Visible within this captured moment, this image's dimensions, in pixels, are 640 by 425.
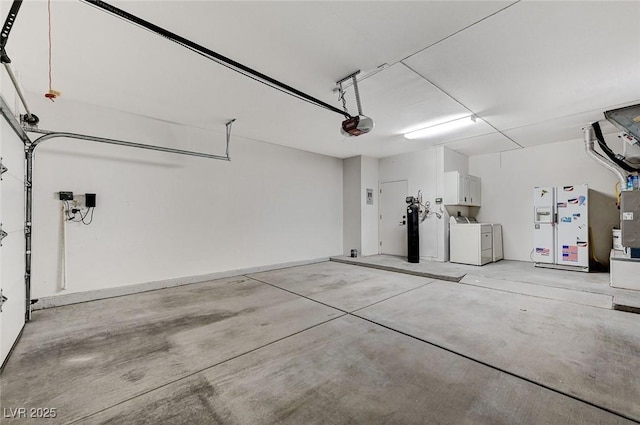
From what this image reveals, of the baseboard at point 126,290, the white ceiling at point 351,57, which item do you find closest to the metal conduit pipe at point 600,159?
Result: the white ceiling at point 351,57

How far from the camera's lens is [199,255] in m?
4.76

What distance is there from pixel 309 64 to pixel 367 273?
3999 millimetres

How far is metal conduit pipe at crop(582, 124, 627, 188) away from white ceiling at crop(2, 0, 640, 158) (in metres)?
0.31

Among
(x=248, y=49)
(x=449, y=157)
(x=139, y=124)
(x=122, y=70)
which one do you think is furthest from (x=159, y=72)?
(x=449, y=157)

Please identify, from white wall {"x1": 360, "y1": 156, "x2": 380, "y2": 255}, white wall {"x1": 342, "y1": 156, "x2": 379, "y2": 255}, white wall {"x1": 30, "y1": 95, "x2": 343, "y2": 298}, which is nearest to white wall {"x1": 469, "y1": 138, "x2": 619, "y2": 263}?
white wall {"x1": 360, "y1": 156, "x2": 380, "y2": 255}

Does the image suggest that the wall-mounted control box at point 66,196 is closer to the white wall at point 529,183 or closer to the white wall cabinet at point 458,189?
the white wall cabinet at point 458,189

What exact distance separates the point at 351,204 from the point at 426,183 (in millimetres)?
2013

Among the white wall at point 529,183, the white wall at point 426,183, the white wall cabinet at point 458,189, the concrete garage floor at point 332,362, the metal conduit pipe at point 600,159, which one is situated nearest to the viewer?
the concrete garage floor at point 332,362

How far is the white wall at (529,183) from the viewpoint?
5.29 m

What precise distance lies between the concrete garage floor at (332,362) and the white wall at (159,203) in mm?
701

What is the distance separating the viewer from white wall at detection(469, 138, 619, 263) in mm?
5285

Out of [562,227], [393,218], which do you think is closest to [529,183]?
[562,227]

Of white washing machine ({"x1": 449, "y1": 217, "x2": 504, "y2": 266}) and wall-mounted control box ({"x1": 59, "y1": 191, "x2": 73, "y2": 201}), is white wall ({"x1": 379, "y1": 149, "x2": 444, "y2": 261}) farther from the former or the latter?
wall-mounted control box ({"x1": 59, "y1": 191, "x2": 73, "y2": 201})

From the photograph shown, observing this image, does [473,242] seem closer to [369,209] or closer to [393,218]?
[393,218]
